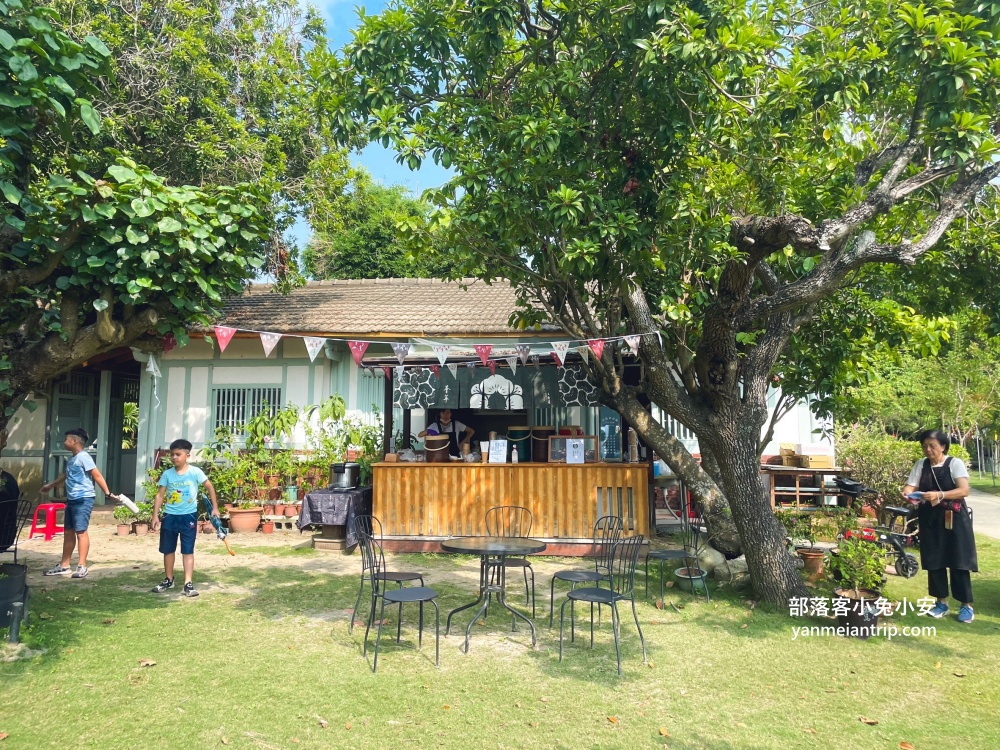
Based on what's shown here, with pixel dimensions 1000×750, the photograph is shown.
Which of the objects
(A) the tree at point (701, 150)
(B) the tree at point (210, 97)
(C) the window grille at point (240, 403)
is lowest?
(C) the window grille at point (240, 403)

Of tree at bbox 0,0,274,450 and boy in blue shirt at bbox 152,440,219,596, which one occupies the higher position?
tree at bbox 0,0,274,450

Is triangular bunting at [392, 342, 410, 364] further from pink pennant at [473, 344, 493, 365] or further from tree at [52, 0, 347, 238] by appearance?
tree at [52, 0, 347, 238]

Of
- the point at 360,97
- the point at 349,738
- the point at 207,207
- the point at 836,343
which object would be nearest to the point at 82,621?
the point at 349,738

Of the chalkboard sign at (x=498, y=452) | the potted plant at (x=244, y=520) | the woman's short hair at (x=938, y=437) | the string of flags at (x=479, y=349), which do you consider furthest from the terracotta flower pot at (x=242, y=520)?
the woman's short hair at (x=938, y=437)

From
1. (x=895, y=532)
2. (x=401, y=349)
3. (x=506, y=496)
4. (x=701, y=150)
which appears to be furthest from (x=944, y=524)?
(x=401, y=349)

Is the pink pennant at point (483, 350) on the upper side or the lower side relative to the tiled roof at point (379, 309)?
lower

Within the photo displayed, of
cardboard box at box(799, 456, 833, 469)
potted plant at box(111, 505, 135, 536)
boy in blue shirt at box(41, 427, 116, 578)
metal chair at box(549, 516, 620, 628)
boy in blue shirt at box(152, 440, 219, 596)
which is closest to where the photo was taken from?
metal chair at box(549, 516, 620, 628)

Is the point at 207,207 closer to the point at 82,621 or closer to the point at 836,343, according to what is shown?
the point at 82,621

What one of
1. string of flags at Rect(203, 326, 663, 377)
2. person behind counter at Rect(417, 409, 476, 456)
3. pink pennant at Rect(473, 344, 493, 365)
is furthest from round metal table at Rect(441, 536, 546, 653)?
person behind counter at Rect(417, 409, 476, 456)

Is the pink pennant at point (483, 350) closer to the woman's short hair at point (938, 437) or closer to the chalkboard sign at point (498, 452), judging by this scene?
the chalkboard sign at point (498, 452)

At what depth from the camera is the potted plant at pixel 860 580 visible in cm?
572

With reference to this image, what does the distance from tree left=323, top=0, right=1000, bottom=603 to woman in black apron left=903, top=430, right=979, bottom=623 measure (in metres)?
1.23

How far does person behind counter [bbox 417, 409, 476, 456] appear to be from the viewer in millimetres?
9789

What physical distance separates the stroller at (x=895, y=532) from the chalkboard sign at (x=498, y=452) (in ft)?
14.0
